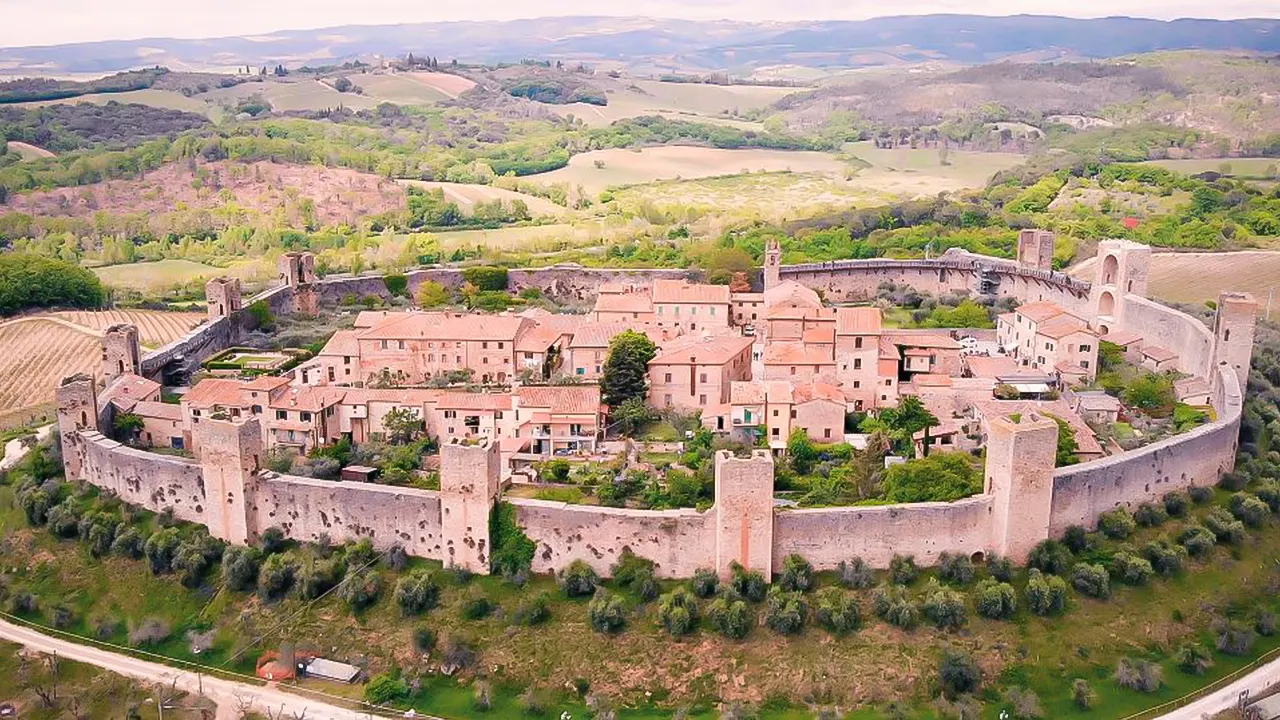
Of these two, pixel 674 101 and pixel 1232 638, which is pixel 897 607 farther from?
pixel 674 101

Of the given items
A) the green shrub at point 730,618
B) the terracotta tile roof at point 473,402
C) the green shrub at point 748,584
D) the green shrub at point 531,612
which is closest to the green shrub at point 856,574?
the green shrub at point 748,584

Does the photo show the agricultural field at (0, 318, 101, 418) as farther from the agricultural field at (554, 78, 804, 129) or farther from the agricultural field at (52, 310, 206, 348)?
the agricultural field at (554, 78, 804, 129)

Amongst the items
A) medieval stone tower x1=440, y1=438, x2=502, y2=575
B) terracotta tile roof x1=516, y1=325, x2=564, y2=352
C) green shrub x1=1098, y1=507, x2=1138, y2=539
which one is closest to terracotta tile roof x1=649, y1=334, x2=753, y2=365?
terracotta tile roof x1=516, y1=325, x2=564, y2=352

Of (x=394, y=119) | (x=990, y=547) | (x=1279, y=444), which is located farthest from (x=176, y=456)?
(x=394, y=119)

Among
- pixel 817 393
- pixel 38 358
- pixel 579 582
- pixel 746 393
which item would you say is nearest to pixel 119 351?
pixel 38 358

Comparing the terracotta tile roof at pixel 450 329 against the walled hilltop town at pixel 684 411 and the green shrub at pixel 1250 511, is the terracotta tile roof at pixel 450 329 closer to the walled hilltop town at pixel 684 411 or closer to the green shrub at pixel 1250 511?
the walled hilltop town at pixel 684 411
